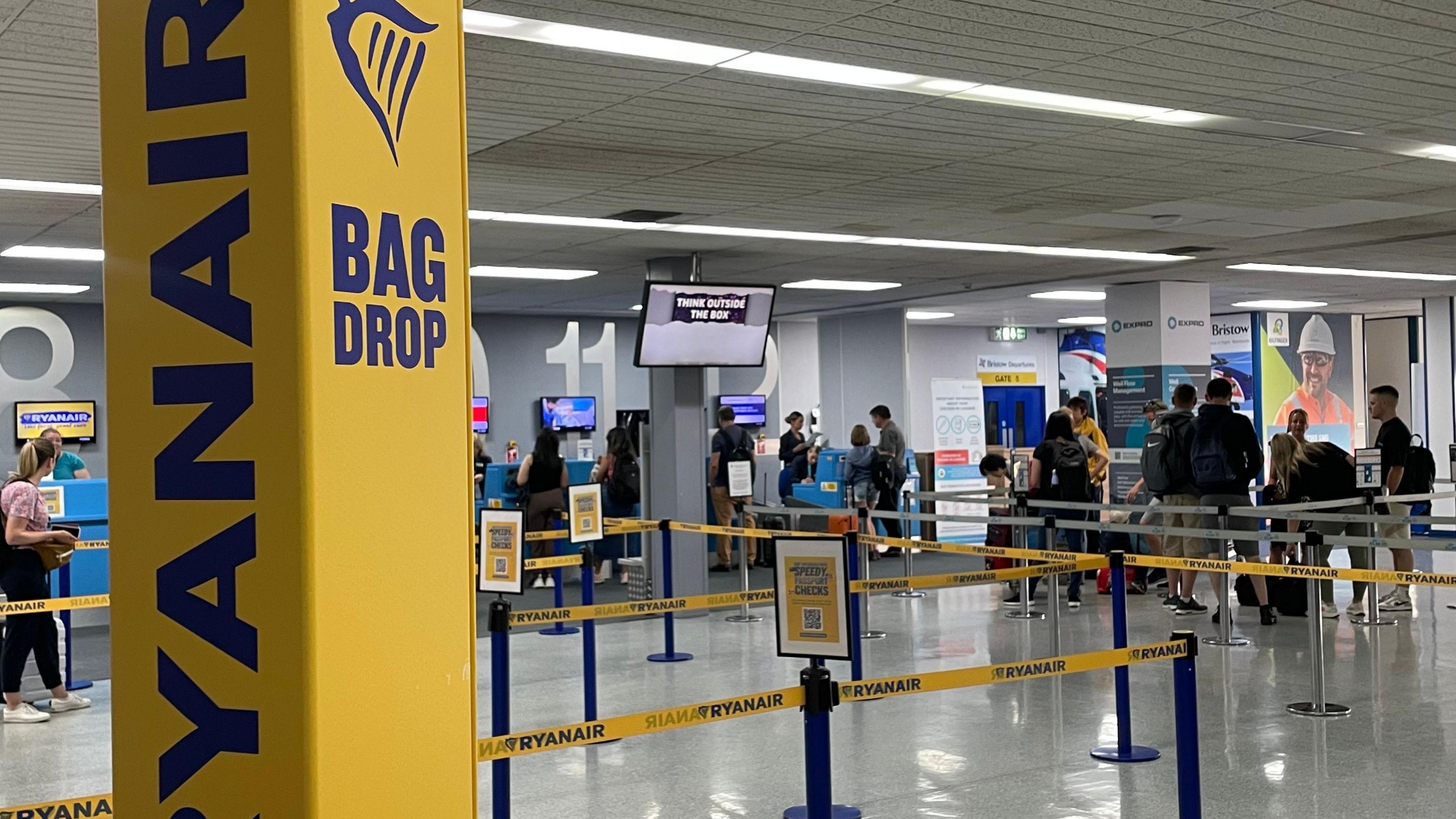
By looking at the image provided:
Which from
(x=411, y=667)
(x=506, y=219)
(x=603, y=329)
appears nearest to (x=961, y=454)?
(x=603, y=329)

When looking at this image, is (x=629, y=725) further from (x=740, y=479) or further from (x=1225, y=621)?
(x=740, y=479)

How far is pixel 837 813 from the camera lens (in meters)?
5.41

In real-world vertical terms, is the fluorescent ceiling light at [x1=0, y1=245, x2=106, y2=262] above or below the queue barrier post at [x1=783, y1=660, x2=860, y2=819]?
above

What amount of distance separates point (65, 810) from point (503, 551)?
422 cm

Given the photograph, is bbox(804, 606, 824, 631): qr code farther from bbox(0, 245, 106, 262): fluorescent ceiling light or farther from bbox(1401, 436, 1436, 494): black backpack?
bbox(0, 245, 106, 262): fluorescent ceiling light

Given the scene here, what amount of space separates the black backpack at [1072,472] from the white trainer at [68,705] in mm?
7580

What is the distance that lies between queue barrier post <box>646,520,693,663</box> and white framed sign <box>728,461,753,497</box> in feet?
5.38

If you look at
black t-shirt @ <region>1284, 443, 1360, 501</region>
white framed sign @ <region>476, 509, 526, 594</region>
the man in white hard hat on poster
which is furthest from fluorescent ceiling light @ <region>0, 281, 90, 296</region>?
the man in white hard hat on poster

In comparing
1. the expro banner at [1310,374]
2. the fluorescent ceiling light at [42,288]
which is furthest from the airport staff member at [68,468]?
the expro banner at [1310,374]

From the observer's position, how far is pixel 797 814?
5.38 m

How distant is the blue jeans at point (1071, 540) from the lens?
11.2 metres

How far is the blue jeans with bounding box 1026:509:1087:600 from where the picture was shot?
11164 millimetres

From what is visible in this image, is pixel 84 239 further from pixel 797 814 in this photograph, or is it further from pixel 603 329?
pixel 603 329

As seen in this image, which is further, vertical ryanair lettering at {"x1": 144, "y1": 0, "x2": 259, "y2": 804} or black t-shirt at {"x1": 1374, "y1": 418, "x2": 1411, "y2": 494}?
black t-shirt at {"x1": 1374, "y1": 418, "x2": 1411, "y2": 494}
